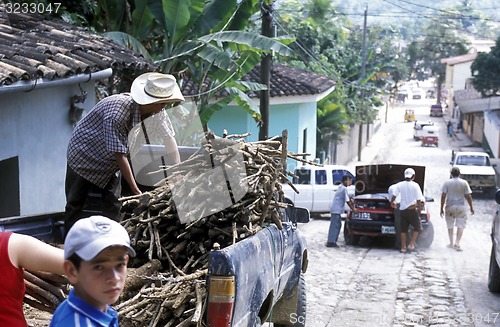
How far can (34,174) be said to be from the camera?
34.2 feet

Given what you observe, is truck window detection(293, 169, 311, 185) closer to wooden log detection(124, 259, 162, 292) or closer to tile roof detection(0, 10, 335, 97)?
tile roof detection(0, 10, 335, 97)

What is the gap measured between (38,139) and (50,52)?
4.33 feet

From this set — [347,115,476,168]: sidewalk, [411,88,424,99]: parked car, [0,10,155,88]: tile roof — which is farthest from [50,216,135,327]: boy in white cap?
[411,88,424,99]: parked car

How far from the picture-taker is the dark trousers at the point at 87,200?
6623mm

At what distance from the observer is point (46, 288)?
463 centimetres

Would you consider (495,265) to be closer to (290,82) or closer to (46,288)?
(46,288)

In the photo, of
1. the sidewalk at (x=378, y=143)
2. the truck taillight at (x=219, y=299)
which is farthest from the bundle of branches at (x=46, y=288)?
the sidewalk at (x=378, y=143)

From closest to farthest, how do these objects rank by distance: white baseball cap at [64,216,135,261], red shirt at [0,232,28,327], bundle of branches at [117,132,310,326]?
white baseball cap at [64,216,135,261]
red shirt at [0,232,28,327]
bundle of branches at [117,132,310,326]

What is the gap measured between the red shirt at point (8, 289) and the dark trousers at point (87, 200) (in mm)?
2798

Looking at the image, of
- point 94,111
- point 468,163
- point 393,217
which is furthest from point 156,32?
point 468,163

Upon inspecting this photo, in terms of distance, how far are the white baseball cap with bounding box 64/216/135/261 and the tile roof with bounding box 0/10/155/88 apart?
5.02m

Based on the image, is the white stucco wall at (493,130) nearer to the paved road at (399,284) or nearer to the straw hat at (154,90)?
the paved road at (399,284)

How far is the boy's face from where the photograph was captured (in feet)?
10.6

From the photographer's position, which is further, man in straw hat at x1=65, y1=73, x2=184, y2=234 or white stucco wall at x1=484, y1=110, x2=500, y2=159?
white stucco wall at x1=484, y1=110, x2=500, y2=159
